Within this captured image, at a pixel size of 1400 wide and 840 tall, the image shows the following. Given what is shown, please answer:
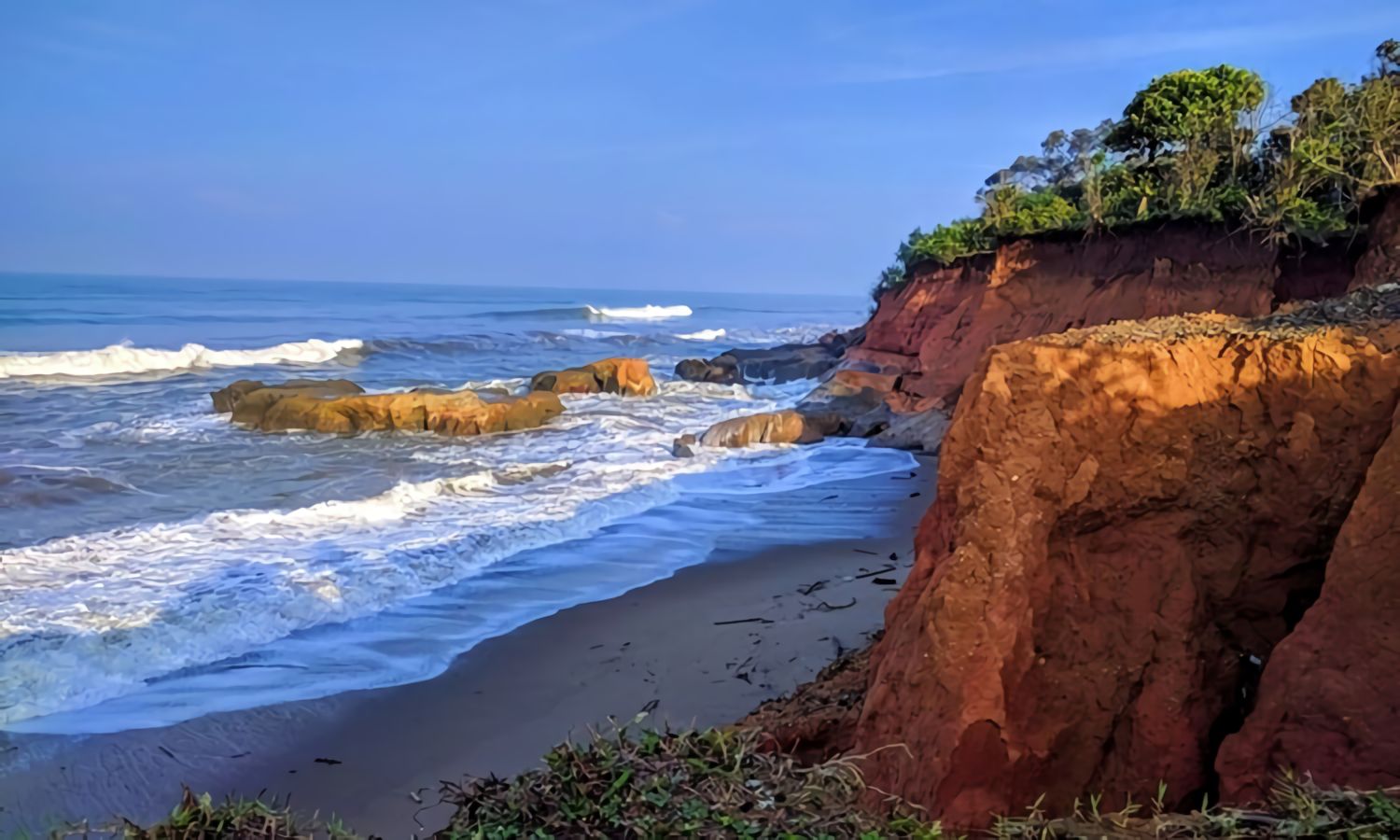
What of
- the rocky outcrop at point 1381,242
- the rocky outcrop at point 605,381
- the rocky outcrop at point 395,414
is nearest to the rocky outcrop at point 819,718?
the rocky outcrop at point 1381,242

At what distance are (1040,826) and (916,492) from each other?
1002cm

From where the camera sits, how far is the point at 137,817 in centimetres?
524

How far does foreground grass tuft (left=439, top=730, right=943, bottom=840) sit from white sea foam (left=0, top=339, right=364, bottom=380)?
28778mm

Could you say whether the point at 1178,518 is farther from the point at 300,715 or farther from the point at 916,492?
the point at 916,492

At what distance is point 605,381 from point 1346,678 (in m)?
20.9

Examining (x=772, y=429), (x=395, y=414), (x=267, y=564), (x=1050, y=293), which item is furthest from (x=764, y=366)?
(x=267, y=564)

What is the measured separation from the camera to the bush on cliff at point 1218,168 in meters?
13.0

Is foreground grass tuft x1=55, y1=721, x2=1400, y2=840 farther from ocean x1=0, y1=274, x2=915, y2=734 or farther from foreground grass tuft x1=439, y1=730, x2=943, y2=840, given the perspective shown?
ocean x1=0, y1=274, x2=915, y2=734

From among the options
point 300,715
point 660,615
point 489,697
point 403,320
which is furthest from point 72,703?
point 403,320

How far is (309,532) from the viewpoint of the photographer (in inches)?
420

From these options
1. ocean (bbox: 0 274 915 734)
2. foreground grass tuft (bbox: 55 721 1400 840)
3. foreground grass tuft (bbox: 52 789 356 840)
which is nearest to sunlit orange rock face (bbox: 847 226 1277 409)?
ocean (bbox: 0 274 915 734)

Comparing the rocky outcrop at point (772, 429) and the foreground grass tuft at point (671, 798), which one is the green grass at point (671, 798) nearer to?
the foreground grass tuft at point (671, 798)

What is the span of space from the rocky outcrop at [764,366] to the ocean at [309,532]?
11.4 feet

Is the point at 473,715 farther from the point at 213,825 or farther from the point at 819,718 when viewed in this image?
the point at 213,825
